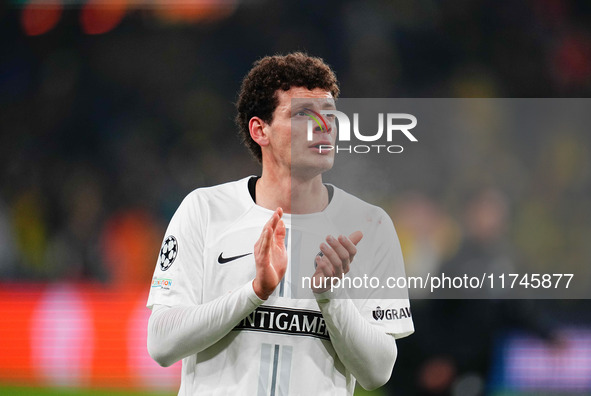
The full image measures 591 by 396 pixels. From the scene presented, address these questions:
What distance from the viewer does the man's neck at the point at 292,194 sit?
225 centimetres

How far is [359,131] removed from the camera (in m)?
2.75

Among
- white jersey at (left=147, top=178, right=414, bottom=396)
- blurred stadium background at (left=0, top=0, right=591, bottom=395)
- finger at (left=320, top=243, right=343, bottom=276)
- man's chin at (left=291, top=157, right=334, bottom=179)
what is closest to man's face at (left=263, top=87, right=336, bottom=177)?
man's chin at (left=291, top=157, right=334, bottom=179)

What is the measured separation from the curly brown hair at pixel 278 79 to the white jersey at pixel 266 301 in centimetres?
33

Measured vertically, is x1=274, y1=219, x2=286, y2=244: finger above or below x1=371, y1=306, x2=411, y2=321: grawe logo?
above

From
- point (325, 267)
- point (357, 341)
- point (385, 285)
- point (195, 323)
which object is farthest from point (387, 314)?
point (195, 323)

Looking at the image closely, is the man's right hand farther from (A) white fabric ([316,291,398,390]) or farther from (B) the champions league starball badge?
(B) the champions league starball badge

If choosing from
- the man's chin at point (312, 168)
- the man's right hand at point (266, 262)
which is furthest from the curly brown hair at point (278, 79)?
the man's right hand at point (266, 262)

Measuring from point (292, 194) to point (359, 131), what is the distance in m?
0.64

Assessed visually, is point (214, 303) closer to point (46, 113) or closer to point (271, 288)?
point (271, 288)

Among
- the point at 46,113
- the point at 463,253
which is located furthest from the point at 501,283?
the point at 46,113

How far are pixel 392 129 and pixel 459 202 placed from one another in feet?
4.70

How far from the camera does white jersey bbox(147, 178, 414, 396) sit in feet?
6.72

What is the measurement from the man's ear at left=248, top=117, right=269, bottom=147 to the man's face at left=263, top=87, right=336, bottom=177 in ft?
0.10

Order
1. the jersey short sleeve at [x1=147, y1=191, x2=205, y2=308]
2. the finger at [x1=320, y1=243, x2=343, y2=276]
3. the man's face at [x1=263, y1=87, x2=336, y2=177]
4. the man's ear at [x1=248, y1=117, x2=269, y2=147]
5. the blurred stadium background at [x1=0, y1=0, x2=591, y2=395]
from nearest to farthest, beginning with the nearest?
the finger at [x1=320, y1=243, x2=343, y2=276], the jersey short sleeve at [x1=147, y1=191, x2=205, y2=308], the man's face at [x1=263, y1=87, x2=336, y2=177], the man's ear at [x1=248, y1=117, x2=269, y2=147], the blurred stadium background at [x1=0, y1=0, x2=591, y2=395]
